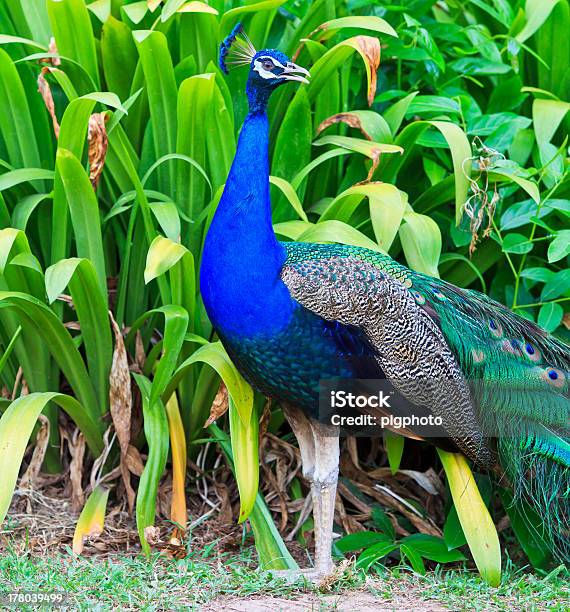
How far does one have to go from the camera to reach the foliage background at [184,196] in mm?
3082

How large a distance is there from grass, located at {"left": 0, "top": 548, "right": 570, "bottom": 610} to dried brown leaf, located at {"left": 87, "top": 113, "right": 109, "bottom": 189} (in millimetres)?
1230

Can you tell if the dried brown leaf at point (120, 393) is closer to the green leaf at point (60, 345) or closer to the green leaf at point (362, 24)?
the green leaf at point (60, 345)

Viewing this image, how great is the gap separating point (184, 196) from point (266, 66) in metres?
0.70

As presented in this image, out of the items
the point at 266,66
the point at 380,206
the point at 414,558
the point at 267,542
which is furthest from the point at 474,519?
the point at 266,66

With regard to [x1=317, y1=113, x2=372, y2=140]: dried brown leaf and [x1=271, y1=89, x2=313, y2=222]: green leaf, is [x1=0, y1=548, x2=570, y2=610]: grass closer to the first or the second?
[x1=271, y1=89, x2=313, y2=222]: green leaf

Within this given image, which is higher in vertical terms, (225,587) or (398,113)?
(398,113)

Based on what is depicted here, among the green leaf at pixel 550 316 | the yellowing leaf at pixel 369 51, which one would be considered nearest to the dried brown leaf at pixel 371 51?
the yellowing leaf at pixel 369 51

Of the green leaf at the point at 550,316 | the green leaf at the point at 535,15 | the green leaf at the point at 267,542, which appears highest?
the green leaf at the point at 535,15

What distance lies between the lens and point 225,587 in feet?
9.00

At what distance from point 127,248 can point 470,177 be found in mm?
1239

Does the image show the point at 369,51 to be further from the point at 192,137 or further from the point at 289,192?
the point at 192,137

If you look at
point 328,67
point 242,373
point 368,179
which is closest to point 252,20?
point 328,67

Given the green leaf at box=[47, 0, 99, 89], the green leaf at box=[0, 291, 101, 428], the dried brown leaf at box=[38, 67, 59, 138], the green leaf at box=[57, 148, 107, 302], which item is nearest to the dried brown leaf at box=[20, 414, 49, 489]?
the green leaf at box=[0, 291, 101, 428]

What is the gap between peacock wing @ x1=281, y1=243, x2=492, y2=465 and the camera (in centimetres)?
279
